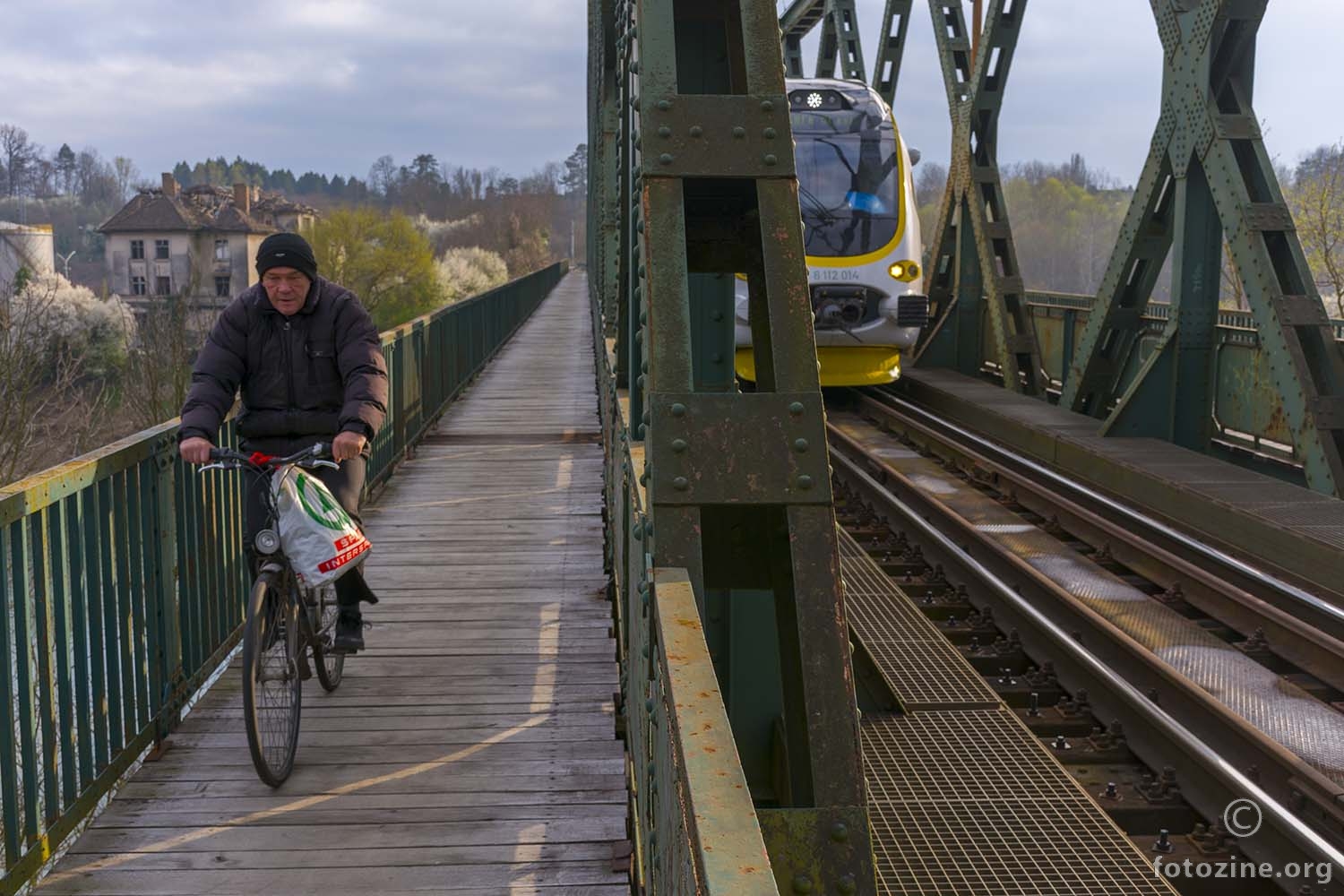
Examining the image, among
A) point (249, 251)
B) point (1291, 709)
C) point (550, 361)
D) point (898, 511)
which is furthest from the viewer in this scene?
point (249, 251)

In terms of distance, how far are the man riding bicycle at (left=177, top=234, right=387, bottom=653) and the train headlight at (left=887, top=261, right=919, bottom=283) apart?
393 inches

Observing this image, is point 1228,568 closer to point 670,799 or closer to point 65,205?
point 670,799

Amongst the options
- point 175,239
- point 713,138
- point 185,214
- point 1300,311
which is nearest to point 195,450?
point 713,138

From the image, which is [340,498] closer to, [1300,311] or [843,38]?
[1300,311]

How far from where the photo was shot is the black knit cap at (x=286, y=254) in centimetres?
455

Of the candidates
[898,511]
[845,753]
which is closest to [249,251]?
[898,511]

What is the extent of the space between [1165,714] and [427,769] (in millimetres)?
2683

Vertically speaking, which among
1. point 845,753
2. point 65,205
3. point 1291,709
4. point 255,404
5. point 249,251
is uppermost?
point 65,205

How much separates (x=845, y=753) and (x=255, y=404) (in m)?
3.03

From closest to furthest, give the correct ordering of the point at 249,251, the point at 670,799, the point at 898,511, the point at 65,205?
the point at 670,799 → the point at 898,511 → the point at 249,251 → the point at 65,205

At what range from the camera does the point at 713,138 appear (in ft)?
8.99

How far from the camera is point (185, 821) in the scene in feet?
13.4
